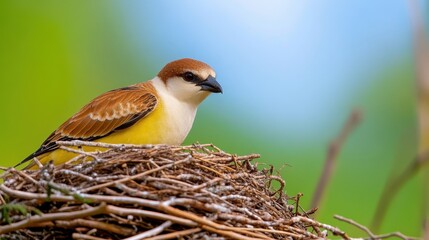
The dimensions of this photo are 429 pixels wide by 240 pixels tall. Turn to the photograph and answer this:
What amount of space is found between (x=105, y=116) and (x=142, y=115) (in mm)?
215

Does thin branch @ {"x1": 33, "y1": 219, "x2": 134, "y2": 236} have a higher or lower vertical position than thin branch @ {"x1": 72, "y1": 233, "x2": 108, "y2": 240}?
higher

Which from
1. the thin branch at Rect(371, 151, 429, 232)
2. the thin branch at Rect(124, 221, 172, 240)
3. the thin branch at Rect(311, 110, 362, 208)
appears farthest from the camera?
the thin branch at Rect(311, 110, 362, 208)

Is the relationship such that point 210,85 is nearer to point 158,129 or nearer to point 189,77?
point 189,77

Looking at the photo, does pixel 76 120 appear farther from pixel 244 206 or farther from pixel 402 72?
pixel 402 72

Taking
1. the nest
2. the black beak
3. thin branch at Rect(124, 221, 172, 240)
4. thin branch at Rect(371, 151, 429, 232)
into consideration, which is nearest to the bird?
the black beak

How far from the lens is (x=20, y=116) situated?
6.88 meters

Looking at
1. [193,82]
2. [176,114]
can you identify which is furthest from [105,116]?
[193,82]

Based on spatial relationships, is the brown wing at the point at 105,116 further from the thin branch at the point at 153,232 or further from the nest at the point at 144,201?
the thin branch at the point at 153,232

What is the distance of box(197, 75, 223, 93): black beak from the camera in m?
4.61

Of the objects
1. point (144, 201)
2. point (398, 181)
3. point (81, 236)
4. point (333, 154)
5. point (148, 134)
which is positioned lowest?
point (81, 236)

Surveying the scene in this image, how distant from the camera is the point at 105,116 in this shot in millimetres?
4410

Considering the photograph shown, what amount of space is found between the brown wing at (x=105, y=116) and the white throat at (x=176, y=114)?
A: 3.7 inches

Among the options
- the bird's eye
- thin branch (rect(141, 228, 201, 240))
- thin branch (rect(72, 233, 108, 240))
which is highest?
the bird's eye

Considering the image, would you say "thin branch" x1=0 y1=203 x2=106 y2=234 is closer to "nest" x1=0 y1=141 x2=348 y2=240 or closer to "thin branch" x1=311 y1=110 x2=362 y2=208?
"nest" x1=0 y1=141 x2=348 y2=240
